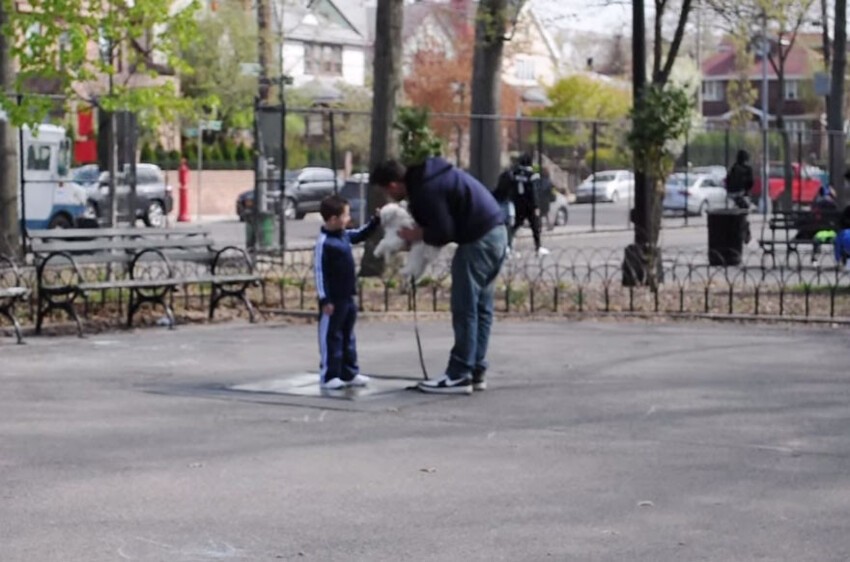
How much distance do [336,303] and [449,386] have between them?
0.99 m

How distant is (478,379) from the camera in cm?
1232

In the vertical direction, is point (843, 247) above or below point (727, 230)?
above

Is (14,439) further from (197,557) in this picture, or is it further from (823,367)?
(823,367)

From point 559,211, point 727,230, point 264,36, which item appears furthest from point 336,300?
point 559,211

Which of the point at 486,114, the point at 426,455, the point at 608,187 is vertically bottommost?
the point at 426,455

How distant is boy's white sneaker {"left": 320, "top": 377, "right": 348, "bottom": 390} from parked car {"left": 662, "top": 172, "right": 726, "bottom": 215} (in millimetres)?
32370

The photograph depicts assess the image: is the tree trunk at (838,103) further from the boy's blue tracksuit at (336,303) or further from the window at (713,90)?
the window at (713,90)

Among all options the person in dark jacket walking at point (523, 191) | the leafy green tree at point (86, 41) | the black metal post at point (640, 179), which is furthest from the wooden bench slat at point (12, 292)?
the person in dark jacket walking at point (523, 191)

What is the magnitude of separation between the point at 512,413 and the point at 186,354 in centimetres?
421

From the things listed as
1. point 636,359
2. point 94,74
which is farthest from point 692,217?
point 636,359

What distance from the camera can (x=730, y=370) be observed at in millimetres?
13469

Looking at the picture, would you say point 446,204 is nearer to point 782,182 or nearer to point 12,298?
point 12,298

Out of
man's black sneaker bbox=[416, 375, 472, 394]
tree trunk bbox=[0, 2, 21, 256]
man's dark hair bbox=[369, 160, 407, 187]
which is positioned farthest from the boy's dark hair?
tree trunk bbox=[0, 2, 21, 256]

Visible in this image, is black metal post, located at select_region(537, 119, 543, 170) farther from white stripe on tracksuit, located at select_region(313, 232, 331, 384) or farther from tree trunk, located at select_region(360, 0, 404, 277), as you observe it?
white stripe on tracksuit, located at select_region(313, 232, 331, 384)
